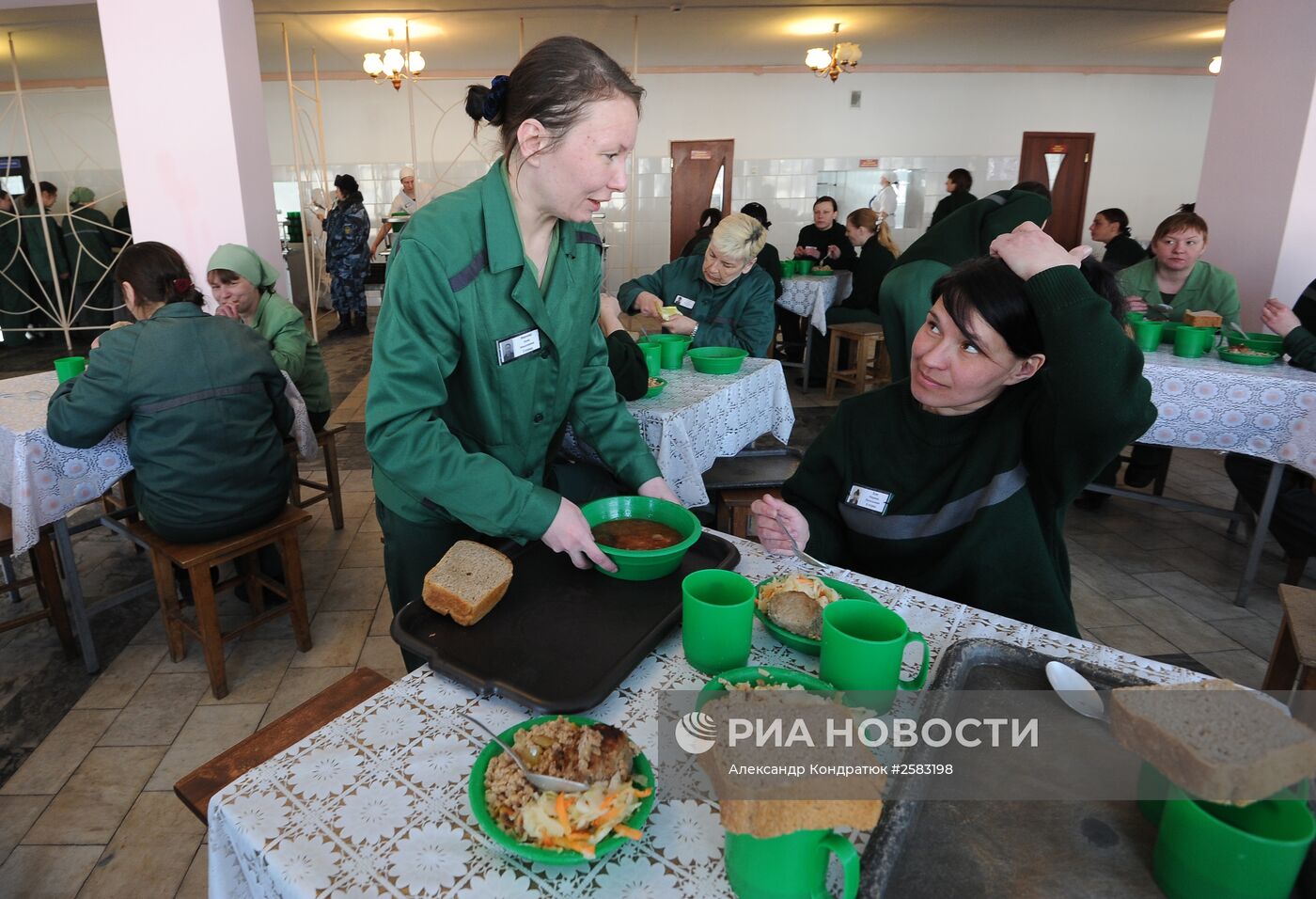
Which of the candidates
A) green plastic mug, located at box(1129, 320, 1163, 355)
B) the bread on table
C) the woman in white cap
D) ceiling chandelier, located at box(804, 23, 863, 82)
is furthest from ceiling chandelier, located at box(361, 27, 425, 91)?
the bread on table

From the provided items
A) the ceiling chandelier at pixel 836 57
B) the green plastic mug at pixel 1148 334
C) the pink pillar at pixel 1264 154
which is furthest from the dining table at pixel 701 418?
the ceiling chandelier at pixel 836 57

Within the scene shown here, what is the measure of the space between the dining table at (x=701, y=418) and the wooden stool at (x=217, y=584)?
101cm

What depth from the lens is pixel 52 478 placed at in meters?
Answer: 2.36

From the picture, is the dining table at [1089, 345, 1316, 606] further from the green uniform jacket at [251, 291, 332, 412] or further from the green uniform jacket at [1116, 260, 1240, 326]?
the green uniform jacket at [251, 291, 332, 412]

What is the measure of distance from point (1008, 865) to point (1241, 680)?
249 cm

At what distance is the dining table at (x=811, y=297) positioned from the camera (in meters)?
5.95

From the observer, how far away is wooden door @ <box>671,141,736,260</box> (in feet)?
32.1

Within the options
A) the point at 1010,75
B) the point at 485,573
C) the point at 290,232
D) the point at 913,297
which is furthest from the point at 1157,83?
the point at 485,573

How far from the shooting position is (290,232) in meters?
9.88

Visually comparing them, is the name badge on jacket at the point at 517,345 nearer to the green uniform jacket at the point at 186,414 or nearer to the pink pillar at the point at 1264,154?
the green uniform jacket at the point at 186,414

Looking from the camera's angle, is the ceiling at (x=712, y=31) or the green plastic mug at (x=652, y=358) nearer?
the green plastic mug at (x=652, y=358)

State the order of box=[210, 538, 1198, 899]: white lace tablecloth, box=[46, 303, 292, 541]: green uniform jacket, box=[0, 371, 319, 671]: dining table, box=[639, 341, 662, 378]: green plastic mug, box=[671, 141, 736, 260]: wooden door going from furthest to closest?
box=[671, 141, 736, 260]: wooden door → box=[639, 341, 662, 378]: green plastic mug → box=[0, 371, 319, 671]: dining table → box=[46, 303, 292, 541]: green uniform jacket → box=[210, 538, 1198, 899]: white lace tablecloth

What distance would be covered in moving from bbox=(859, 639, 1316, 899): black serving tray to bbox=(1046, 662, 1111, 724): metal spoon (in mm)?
139

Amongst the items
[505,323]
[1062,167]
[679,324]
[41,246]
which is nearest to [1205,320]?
[679,324]
